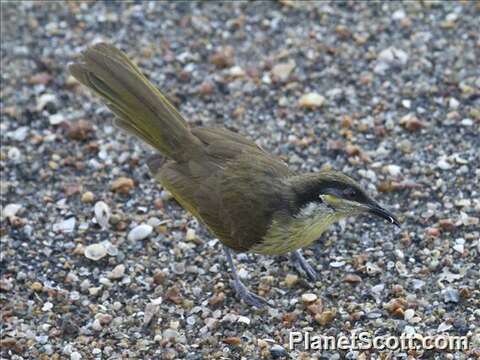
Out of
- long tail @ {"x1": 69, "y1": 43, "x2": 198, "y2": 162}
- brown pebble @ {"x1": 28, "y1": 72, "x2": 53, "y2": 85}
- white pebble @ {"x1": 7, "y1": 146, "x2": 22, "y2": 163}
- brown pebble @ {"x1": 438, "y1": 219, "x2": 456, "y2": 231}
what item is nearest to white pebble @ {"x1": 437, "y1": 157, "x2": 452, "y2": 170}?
brown pebble @ {"x1": 438, "y1": 219, "x2": 456, "y2": 231}

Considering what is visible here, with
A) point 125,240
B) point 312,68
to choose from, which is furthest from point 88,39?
point 125,240

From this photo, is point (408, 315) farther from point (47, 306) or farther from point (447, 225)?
point (47, 306)

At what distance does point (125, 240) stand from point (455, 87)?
9.79 ft

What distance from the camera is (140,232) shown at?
6.78 meters

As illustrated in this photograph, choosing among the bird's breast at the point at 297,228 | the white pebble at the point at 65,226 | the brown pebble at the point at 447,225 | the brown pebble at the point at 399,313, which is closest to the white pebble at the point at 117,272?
the white pebble at the point at 65,226

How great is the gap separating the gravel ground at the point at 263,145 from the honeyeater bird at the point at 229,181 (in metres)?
0.41

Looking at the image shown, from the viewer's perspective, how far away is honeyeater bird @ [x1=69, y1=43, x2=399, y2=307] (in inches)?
230

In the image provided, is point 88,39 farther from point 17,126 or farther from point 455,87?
point 455,87

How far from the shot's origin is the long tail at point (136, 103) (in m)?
6.32

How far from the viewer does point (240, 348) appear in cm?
586

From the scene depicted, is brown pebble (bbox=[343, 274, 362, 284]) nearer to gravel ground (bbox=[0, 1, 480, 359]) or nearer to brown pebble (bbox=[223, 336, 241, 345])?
gravel ground (bbox=[0, 1, 480, 359])

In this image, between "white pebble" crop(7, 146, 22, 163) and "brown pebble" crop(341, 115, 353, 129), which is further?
"brown pebble" crop(341, 115, 353, 129)

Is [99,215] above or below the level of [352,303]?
above

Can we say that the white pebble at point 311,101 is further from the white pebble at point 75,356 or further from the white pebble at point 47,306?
the white pebble at point 75,356
